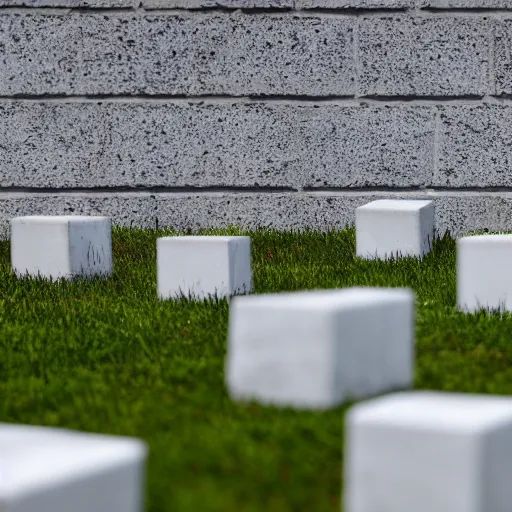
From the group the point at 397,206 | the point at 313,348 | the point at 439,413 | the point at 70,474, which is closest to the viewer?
the point at 70,474

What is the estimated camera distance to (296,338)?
11.4 ft

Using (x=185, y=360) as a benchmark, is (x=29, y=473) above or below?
above

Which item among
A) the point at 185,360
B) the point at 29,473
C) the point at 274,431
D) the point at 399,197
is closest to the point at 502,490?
the point at 274,431

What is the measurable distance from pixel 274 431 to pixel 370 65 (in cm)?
→ 595

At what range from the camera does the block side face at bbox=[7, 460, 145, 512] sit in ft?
7.22

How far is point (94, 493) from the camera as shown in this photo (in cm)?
232

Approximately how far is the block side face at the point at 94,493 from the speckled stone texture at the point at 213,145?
6613 millimetres

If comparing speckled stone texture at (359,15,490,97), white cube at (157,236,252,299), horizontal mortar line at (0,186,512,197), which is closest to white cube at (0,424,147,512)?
white cube at (157,236,252,299)

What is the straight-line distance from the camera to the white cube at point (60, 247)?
6.65m

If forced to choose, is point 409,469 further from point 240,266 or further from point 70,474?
point 240,266

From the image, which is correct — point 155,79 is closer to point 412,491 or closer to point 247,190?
point 247,190

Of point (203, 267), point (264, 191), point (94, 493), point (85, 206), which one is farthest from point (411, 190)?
point (94, 493)

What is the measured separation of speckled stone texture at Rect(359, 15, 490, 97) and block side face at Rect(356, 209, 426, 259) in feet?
6.17

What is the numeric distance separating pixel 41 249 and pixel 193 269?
124 centimetres
